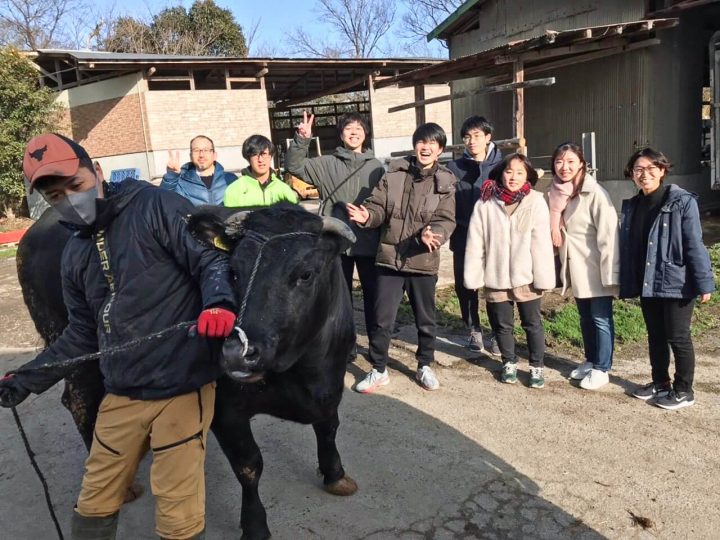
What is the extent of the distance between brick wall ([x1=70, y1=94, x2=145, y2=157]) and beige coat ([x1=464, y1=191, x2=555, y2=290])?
1407cm

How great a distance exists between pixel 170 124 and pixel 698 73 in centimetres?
1307

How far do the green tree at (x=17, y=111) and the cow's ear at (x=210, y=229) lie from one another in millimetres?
17253

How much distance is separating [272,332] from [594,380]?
310 centimetres

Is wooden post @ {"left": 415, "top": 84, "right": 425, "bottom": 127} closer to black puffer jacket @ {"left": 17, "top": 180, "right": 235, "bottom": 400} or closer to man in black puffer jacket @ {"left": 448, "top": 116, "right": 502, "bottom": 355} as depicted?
man in black puffer jacket @ {"left": 448, "top": 116, "right": 502, "bottom": 355}

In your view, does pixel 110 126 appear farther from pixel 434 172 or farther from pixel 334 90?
pixel 434 172

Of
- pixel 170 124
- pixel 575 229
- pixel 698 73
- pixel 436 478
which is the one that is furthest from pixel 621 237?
pixel 170 124

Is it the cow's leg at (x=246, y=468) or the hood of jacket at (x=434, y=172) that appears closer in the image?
the cow's leg at (x=246, y=468)

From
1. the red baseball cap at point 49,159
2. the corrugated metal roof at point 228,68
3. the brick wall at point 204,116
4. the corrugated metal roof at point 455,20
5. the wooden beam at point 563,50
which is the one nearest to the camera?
the red baseball cap at point 49,159

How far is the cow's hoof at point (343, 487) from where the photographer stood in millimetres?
3223

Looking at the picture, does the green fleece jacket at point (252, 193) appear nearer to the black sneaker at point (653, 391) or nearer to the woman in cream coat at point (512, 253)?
the woman in cream coat at point (512, 253)

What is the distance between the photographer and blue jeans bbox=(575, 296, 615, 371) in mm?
4336

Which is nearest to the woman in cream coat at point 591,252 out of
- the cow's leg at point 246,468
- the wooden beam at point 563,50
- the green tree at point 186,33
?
the cow's leg at point 246,468

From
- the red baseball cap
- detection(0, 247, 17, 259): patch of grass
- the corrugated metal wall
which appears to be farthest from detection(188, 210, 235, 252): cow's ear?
detection(0, 247, 17, 259): patch of grass

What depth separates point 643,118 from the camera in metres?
10.2
